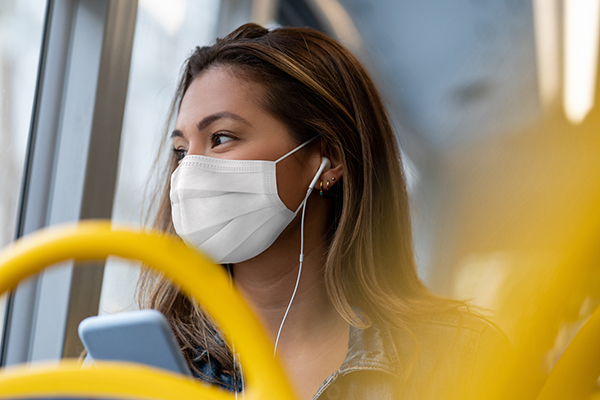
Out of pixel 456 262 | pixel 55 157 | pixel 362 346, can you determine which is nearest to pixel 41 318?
pixel 55 157

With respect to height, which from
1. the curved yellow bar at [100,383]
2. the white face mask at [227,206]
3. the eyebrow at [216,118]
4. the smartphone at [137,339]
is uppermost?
the eyebrow at [216,118]

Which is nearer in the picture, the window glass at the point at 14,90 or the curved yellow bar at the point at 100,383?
the curved yellow bar at the point at 100,383

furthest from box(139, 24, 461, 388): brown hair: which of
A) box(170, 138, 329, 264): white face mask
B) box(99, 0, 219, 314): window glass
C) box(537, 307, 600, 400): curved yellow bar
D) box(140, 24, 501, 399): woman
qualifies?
box(537, 307, 600, 400): curved yellow bar

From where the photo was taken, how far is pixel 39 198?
4.05 feet

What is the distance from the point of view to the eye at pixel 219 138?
0.90 m

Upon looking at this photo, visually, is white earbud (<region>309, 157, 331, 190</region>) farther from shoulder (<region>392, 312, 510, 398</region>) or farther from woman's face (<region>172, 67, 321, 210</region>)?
shoulder (<region>392, 312, 510, 398</region>)

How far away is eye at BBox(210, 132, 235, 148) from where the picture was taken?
899mm

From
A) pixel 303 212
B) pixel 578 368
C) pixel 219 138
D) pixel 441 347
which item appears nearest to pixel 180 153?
pixel 219 138

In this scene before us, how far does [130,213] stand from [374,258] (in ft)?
2.56

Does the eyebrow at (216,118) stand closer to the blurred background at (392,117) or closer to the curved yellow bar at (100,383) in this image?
the blurred background at (392,117)

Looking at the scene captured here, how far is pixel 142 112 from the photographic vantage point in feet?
4.67

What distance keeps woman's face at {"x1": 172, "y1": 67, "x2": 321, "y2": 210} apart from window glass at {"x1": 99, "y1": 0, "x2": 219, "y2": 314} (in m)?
0.40

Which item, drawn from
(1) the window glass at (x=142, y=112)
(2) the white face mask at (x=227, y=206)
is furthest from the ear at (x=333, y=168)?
(1) the window glass at (x=142, y=112)

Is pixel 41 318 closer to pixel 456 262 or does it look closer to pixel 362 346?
pixel 362 346
